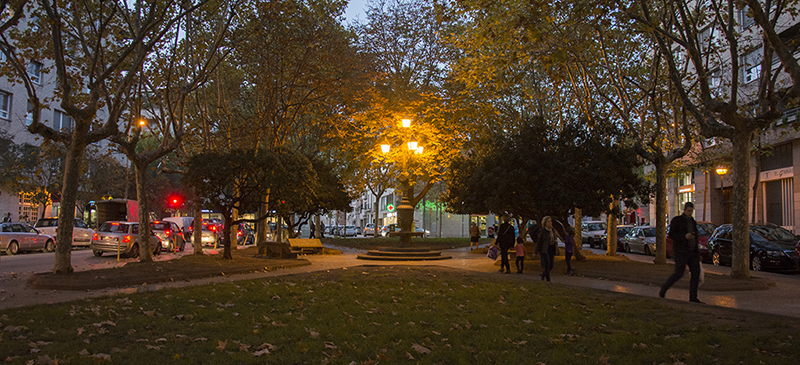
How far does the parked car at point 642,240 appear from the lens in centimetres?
2686

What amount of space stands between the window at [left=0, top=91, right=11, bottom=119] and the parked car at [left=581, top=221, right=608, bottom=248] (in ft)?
120

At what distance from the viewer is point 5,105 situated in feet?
117

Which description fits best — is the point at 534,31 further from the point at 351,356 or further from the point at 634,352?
the point at 351,356

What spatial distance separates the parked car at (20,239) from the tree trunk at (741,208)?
1011 inches

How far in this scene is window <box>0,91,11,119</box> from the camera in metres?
35.1

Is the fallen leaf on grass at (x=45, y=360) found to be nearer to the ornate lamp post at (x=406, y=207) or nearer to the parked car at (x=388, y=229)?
the ornate lamp post at (x=406, y=207)

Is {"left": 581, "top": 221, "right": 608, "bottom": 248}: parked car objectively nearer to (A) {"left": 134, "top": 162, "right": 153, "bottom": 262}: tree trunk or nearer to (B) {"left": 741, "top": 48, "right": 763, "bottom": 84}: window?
(B) {"left": 741, "top": 48, "right": 763, "bottom": 84}: window

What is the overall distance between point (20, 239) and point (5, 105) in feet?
52.7

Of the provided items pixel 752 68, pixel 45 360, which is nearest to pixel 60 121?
pixel 45 360

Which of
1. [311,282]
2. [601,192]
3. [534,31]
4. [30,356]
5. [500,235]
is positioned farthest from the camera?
[601,192]

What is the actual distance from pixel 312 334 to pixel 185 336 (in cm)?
131

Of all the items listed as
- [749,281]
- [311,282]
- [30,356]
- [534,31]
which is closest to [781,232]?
[749,281]

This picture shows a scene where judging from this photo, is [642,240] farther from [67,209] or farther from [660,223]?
[67,209]

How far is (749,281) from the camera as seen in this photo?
13.0 m
